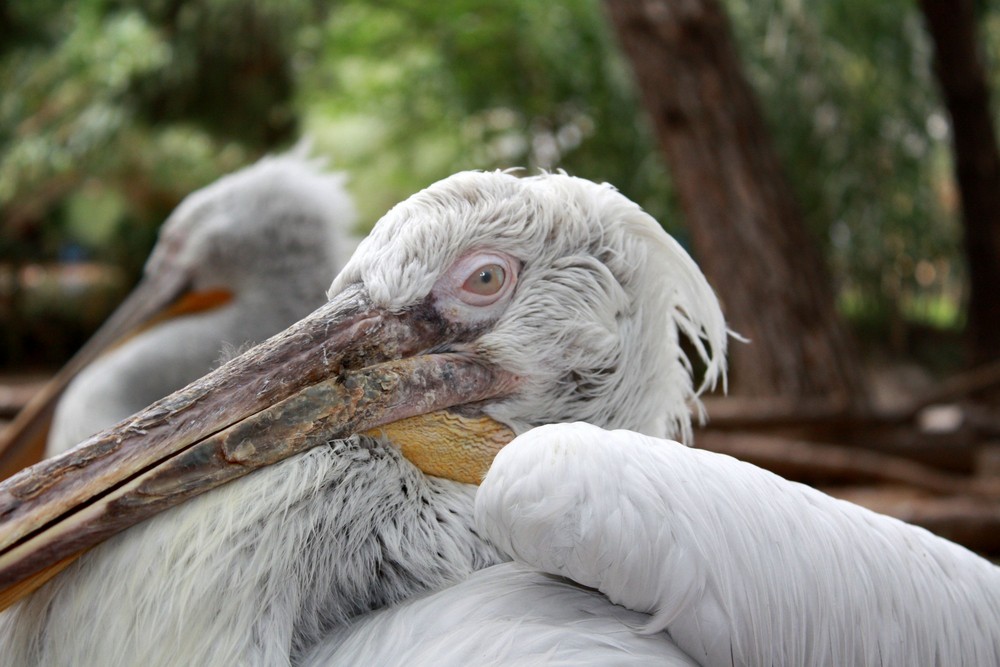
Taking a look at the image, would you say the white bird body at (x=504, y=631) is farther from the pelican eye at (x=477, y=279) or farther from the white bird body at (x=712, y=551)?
the pelican eye at (x=477, y=279)

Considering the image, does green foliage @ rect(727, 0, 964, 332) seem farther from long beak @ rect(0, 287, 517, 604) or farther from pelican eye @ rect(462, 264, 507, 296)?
long beak @ rect(0, 287, 517, 604)

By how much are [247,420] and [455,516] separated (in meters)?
0.30

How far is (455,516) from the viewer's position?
1214 millimetres

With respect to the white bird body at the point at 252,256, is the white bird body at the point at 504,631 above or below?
below

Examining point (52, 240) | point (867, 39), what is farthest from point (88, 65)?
point (867, 39)

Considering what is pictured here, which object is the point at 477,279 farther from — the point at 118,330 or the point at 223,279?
the point at 118,330

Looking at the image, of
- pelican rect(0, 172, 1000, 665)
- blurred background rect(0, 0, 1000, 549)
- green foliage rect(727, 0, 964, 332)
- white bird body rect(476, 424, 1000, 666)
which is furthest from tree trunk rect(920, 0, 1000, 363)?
white bird body rect(476, 424, 1000, 666)

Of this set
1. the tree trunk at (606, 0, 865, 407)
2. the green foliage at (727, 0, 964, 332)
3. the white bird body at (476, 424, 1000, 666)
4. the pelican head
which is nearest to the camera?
the white bird body at (476, 424, 1000, 666)

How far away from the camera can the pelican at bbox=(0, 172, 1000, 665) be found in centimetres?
103

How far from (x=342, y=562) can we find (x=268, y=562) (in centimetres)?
10

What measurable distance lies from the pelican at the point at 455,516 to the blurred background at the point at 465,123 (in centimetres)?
341

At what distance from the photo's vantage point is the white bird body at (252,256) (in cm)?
309

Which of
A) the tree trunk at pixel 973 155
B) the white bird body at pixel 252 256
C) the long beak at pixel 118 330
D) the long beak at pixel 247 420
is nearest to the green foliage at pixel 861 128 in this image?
the tree trunk at pixel 973 155

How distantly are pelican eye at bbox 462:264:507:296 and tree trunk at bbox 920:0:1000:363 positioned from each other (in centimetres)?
553
